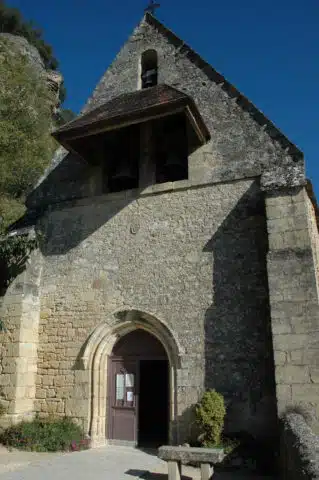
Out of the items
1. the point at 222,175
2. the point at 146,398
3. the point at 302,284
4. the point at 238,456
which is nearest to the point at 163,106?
the point at 222,175

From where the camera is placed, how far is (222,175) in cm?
810

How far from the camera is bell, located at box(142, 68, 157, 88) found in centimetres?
993

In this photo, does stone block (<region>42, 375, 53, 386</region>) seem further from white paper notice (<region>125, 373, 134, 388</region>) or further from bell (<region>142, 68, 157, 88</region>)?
bell (<region>142, 68, 157, 88</region>)

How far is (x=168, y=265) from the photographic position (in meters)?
8.02

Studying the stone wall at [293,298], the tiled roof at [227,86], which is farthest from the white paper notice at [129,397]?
the tiled roof at [227,86]

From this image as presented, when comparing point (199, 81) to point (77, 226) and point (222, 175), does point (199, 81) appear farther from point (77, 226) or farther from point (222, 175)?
point (77, 226)

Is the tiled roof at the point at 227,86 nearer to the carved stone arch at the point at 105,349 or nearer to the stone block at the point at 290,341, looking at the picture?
the stone block at the point at 290,341

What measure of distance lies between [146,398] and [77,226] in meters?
5.07

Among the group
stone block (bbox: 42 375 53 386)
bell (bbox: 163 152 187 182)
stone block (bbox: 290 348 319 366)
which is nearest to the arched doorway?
stone block (bbox: 42 375 53 386)

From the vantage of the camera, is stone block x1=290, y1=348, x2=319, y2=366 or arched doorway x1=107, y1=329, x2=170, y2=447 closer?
stone block x1=290, y1=348, x2=319, y2=366

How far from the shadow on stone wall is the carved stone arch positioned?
2.30 feet

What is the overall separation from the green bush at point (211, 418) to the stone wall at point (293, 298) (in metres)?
0.94

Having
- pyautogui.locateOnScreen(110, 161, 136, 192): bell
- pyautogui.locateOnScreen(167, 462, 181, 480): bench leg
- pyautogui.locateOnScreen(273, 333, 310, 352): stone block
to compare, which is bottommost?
pyautogui.locateOnScreen(167, 462, 181, 480): bench leg

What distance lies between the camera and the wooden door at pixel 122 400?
7.97 m
